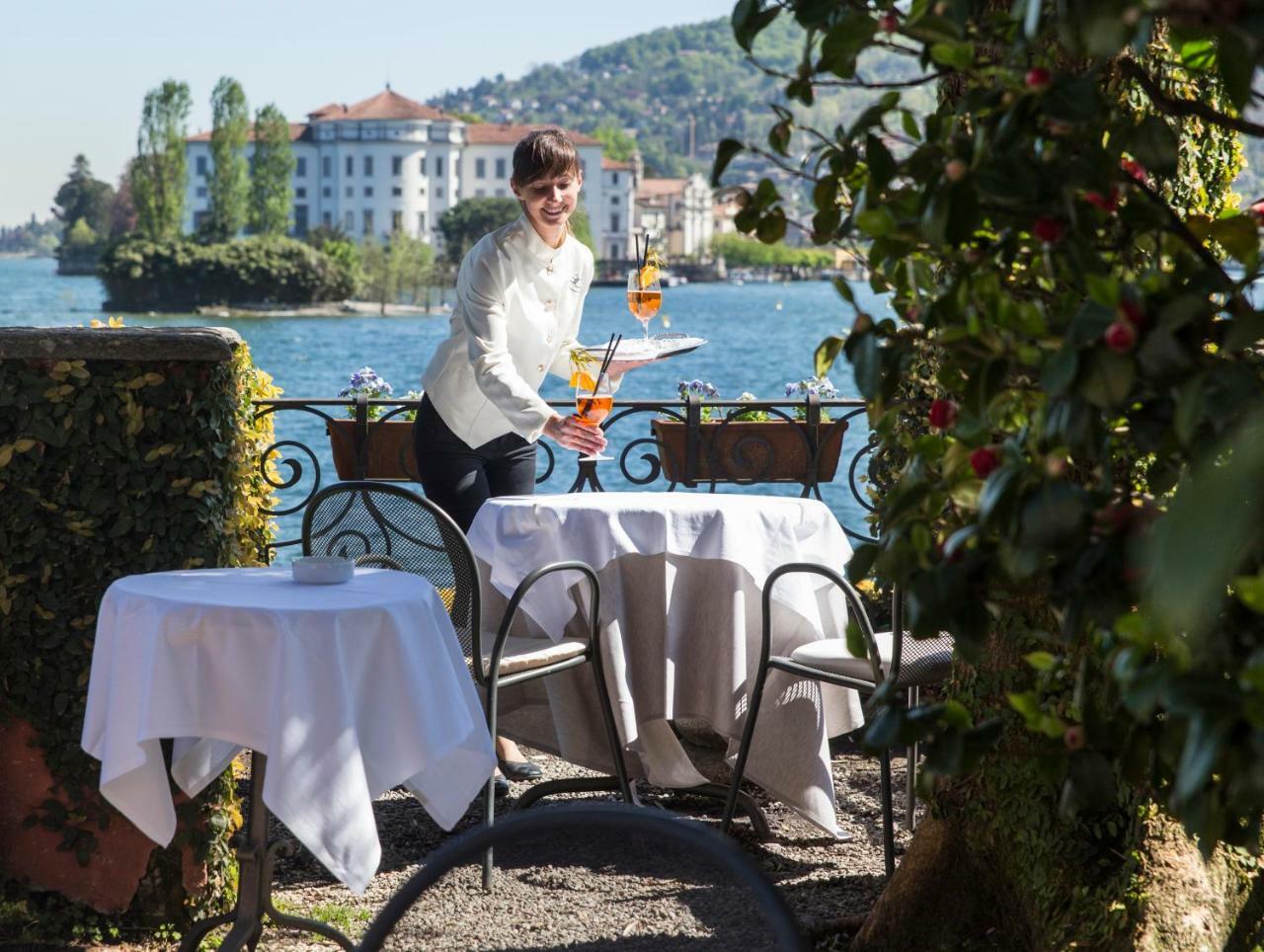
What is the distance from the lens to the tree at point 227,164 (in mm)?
99812

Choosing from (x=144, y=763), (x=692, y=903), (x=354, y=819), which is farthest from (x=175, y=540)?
(x=692, y=903)

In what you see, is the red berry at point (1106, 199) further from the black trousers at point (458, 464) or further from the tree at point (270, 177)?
the tree at point (270, 177)

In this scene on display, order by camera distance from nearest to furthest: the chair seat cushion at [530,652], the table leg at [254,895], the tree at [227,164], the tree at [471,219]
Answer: the table leg at [254,895], the chair seat cushion at [530,652], the tree at [227,164], the tree at [471,219]

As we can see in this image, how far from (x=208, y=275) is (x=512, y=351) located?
90161mm

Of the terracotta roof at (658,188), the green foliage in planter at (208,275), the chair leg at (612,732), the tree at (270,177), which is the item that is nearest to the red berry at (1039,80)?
the chair leg at (612,732)

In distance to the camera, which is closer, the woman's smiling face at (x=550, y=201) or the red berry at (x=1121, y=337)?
the red berry at (x=1121, y=337)

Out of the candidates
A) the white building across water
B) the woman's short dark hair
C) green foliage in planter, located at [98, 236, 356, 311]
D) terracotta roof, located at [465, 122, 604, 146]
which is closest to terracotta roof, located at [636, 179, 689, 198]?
the white building across water

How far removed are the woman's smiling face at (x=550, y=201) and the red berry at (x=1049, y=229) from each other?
334 centimetres

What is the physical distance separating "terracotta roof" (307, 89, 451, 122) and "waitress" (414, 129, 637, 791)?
14283 centimetres

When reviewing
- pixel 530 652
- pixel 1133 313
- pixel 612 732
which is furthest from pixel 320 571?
pixel 1133 313

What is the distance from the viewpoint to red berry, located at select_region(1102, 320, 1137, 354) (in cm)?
113

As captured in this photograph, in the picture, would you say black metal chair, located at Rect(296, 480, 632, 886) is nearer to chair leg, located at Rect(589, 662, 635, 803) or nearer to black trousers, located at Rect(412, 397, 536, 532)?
chair leg, located at Rect(589, 662, 635, 803)

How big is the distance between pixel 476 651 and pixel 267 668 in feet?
3.71

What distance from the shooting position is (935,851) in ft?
10.5
